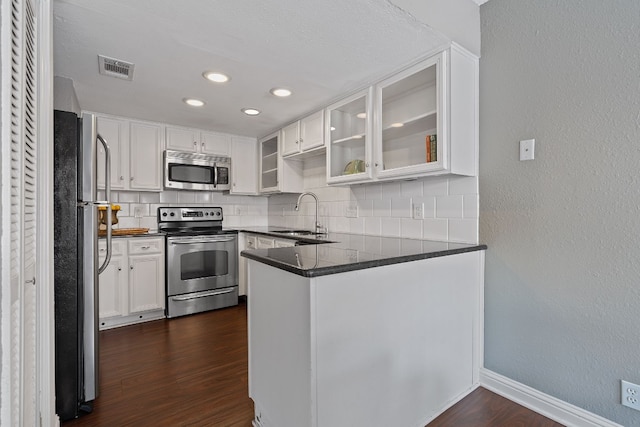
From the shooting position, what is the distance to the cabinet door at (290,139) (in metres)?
3.29

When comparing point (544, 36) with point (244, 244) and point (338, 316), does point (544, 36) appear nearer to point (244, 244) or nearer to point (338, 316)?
point (338, 316)

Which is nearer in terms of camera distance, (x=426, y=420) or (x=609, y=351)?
(x=609, y=351)

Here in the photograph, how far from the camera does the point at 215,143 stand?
12.9 ft

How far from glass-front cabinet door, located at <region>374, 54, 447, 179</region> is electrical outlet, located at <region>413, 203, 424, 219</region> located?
0.36 m

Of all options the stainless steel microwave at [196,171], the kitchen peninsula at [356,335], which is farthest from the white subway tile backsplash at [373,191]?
the stainless steel microwave at [196,171]

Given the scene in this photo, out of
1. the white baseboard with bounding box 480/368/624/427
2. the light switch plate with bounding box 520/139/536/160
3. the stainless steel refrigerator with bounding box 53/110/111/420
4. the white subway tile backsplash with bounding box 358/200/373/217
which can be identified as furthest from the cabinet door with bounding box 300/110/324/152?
the white baseboard with bounding box 480/368/624/427

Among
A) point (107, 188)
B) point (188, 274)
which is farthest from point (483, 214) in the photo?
point (188, 274)

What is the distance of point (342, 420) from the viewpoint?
128 cm

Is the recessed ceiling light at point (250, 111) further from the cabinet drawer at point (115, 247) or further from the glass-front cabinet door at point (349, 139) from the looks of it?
the cabinet drawer at point (115, 247)

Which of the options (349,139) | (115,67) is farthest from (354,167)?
(115,67)

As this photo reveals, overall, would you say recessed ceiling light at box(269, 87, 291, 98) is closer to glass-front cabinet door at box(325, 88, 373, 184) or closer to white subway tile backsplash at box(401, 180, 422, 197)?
glass-front cabinet door at box(325, 88, 373, 184)

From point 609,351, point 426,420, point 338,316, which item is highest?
point 338,316

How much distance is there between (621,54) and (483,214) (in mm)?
995

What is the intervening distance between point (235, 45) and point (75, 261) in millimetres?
1501
